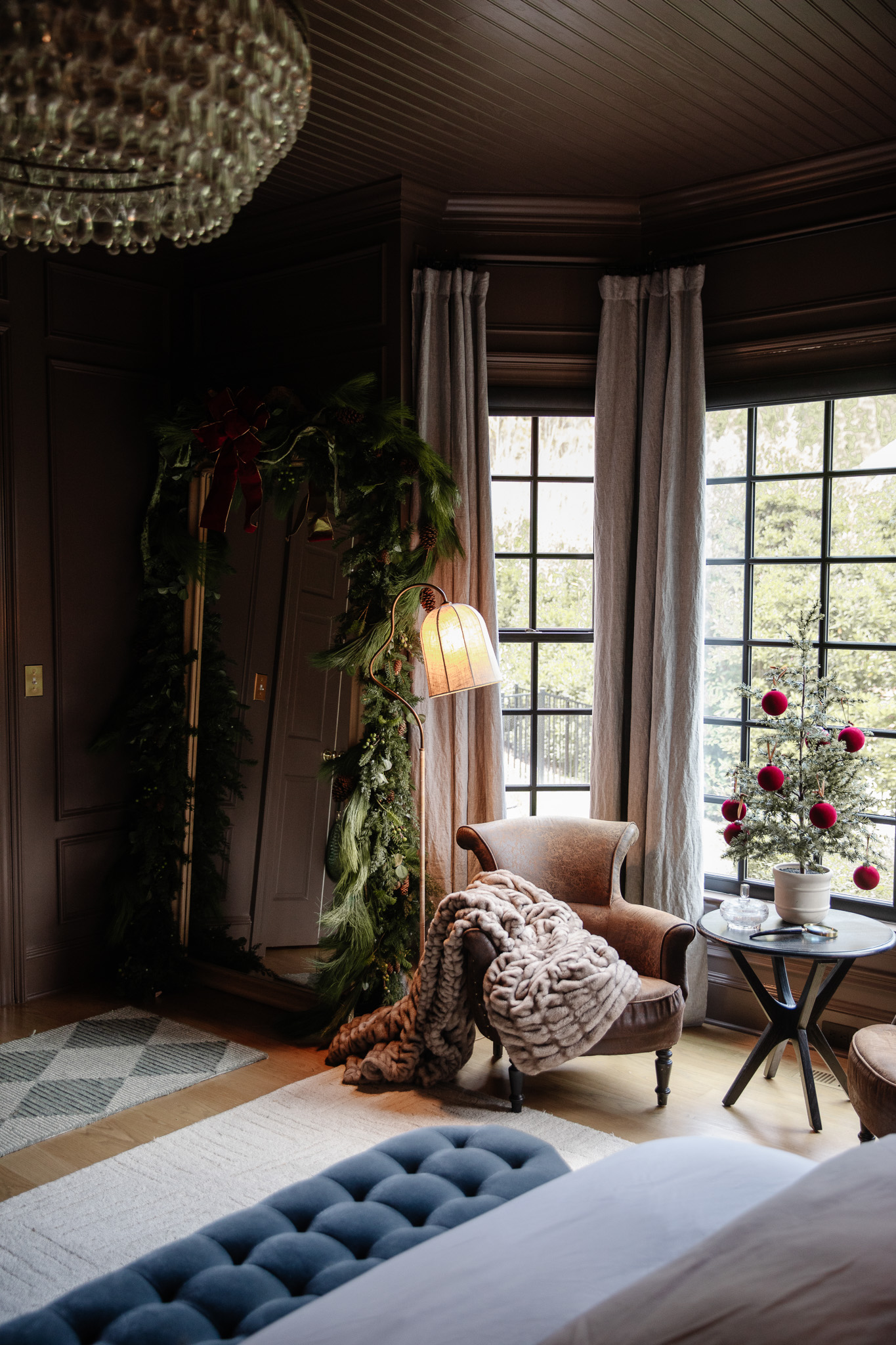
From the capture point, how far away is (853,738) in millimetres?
3197

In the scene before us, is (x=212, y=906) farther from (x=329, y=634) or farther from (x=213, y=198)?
(x=213, y=198)

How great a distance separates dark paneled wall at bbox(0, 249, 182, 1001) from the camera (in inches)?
158

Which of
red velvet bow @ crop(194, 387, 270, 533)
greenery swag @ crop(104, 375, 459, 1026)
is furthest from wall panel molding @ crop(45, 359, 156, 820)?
red velvet bow @ crop(194, 387, 270, 533)

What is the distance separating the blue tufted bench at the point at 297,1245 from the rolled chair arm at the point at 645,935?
1.38 m

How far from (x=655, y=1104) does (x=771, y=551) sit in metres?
1.97

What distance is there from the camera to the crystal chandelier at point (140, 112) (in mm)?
1392

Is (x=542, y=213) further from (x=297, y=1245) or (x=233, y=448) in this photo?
(x=297, y=1245)

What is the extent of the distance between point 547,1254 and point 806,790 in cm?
223

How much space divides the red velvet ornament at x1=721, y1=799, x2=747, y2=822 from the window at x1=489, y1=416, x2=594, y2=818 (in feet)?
2.75

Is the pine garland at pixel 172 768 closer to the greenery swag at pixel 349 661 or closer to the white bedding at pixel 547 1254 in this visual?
the greenery swag at pixel 349 661

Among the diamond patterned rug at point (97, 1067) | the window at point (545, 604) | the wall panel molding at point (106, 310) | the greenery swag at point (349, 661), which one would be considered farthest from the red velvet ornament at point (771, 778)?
the wall panel molding at point (106, 310)

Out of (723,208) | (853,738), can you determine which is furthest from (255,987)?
(723,208)

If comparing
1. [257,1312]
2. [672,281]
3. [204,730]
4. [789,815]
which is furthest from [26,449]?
[257,1312]

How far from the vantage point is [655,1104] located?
3.22 m
